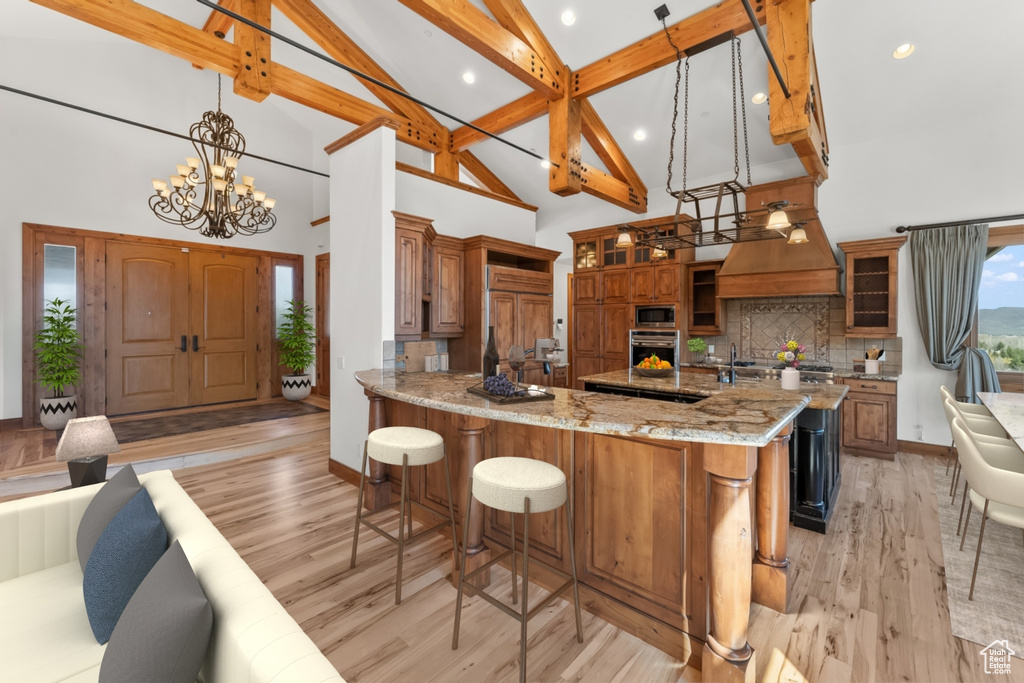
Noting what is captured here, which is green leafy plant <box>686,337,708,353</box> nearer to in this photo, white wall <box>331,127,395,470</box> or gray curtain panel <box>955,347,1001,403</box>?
gray curtain panel <box>955,347,1001,403</box>

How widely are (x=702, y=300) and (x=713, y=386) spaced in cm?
300

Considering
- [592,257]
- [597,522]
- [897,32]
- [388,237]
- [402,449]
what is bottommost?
[597,522]

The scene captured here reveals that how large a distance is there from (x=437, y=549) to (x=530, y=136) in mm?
5499

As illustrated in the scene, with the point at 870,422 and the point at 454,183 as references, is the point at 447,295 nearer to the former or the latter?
the point at 454,183

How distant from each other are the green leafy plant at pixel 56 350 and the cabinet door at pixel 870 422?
8895 mm

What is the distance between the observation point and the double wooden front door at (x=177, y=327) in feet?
19.7

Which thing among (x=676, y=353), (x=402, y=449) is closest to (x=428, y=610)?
(x=402, y=449)

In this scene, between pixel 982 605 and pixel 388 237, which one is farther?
pixel 388 237

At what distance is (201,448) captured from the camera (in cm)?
455

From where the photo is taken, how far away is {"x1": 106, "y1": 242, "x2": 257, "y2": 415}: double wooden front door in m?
6.00

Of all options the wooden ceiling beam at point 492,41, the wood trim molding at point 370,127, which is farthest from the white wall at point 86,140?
the wooden ceiling beam at point 492,41

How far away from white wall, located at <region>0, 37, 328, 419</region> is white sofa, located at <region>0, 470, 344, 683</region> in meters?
5.22

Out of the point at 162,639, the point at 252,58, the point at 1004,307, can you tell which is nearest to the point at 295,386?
the point at 252,58

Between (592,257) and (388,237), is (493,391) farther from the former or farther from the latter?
(592,257)
